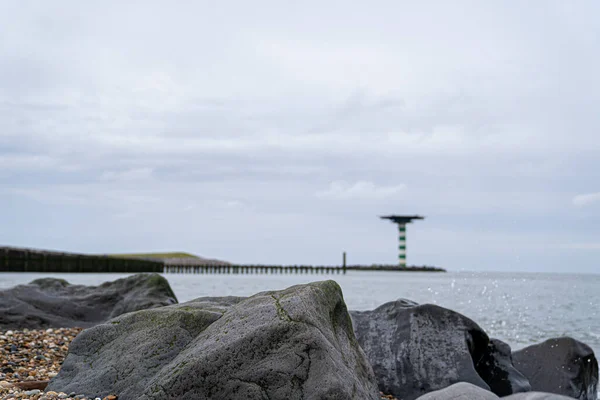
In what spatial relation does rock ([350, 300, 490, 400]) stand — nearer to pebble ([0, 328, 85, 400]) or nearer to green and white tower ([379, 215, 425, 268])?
pebble ([0, 328, 85, 400])

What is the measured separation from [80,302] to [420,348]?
7.82m

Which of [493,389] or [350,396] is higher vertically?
[350,396]

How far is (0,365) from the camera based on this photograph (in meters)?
7.36

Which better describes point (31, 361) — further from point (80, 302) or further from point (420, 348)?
point (420, 348)

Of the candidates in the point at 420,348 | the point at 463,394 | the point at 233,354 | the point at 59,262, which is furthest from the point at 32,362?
the point at 59,262

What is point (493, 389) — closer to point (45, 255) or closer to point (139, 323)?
point (139, 323)

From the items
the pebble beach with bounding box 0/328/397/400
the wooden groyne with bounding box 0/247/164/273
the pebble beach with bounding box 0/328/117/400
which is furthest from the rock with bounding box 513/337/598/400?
the wooden groyne with bounding box 0/247/164/273

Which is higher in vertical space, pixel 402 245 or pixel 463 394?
pixel 402 245

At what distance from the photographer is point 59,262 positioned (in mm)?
57750

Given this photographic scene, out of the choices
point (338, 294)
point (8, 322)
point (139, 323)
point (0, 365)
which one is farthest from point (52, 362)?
point (338, 294)

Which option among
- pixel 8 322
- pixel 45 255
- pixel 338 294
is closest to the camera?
pixel 338 294

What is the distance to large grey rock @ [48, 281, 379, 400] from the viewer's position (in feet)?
14.8

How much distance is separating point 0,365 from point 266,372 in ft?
15.0

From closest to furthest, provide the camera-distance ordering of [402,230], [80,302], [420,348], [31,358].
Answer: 1. [420,348]
2. [31,358]
3. [80,302]
4. [402,230]
